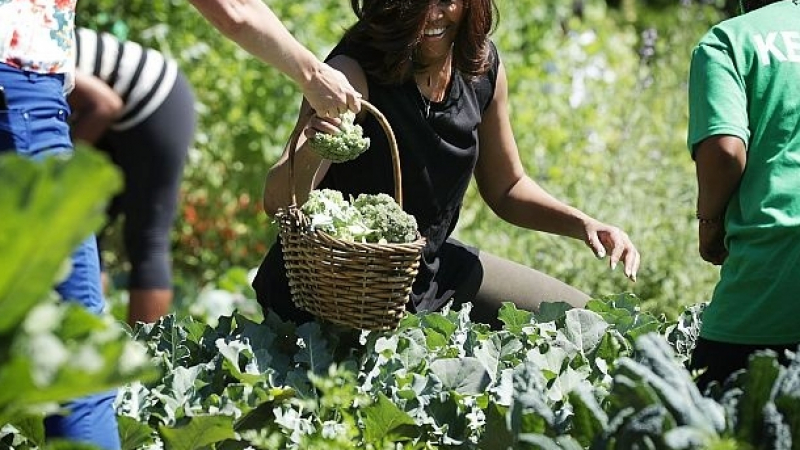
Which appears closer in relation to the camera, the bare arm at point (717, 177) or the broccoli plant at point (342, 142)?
the bare arm at point (717, 177)

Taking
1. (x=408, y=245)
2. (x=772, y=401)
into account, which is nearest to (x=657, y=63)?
(x=408, y=245)

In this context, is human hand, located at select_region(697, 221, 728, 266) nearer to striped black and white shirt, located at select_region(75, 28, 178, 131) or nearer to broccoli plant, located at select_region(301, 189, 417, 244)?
broccoli plant, located at select_region(301, 189, 417, 244)

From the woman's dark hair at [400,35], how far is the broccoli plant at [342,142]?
0.39 meters

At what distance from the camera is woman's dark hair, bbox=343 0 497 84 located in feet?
9.74

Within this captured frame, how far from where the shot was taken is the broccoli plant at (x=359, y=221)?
2582 millimetres

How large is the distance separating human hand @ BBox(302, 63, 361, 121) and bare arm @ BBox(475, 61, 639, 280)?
31.4 inches

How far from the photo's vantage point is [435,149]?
311cm

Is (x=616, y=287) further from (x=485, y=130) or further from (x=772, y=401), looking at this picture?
(x=772, y=401)

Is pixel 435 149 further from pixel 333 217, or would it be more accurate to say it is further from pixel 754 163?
pixel 754 163

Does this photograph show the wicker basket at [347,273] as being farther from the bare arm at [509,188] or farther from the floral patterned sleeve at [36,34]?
the bare arm at [509,188]

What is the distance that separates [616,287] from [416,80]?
1.84 meters

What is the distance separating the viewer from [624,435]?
1.90 m

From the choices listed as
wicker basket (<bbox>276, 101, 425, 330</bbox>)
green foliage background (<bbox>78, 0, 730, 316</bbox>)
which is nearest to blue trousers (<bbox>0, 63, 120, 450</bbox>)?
wicker basket (<bbox>276, 101, 425, 330</bbox>)

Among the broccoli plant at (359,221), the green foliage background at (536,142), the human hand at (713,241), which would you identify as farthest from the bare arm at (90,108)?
the human hand at (713,241)
